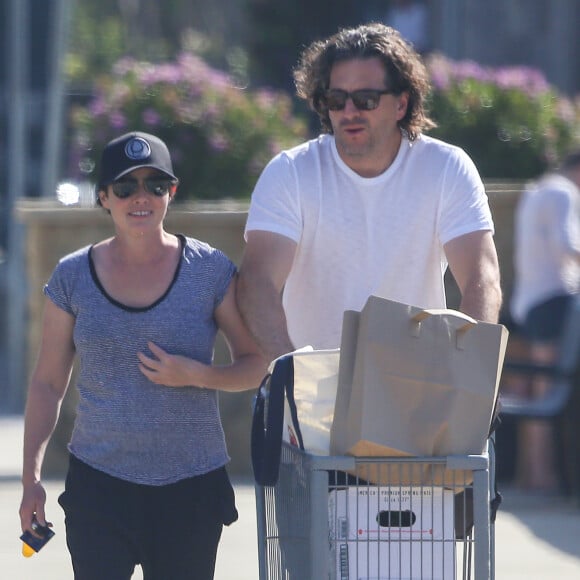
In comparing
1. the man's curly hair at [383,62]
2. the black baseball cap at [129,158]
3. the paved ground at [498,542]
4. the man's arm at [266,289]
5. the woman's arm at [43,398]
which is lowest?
the paved ground at [498,542]

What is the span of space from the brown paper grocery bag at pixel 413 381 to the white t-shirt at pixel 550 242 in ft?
13.7

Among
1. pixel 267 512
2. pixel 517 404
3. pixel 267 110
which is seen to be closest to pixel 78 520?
pixel 267 512

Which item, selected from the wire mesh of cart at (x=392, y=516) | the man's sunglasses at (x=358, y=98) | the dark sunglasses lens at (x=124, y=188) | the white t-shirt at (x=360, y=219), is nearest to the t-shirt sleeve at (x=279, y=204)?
the white t-shirt at (x=360, y=219)

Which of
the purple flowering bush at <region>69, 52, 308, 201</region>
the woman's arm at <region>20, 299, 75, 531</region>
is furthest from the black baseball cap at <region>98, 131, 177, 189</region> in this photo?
the purple flowering bush at <region>69, 52, 308, 201</region>

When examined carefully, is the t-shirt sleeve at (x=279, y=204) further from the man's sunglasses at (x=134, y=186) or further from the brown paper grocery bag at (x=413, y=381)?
Result: the brown paper grocery bag at (x=413, y=381)

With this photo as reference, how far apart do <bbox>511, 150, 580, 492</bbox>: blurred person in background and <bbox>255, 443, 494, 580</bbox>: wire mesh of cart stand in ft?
13.6

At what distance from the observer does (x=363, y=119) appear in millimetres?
3537

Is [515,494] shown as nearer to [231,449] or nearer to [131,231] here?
[231,449]

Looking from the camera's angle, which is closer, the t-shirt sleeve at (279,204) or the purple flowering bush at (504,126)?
the t-shirt sleeve at (279,204)

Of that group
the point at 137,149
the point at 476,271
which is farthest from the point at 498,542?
the point at 137,149

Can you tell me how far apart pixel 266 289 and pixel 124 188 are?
433 millimetres

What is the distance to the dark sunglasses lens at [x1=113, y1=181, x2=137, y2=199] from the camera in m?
3.51

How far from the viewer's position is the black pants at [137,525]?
3.53 meters

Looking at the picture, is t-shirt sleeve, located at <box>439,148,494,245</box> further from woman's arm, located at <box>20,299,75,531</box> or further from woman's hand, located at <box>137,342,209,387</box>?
woman's arm, located at <box>20,299,75,531</box>
